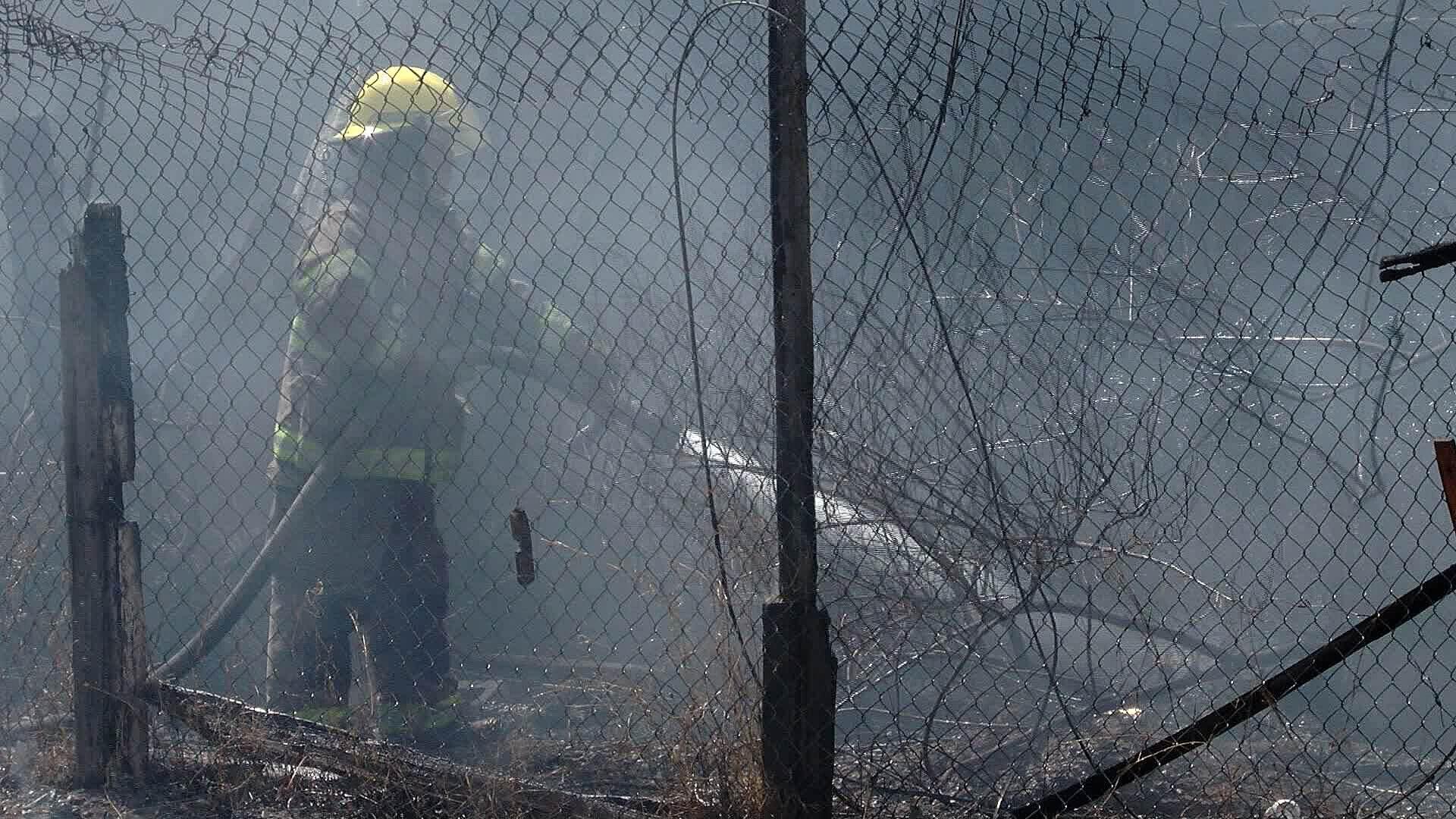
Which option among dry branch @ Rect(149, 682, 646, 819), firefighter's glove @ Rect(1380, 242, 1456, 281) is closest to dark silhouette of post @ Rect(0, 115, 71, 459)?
dry branch @ Rect(149, 682, 646, 819)

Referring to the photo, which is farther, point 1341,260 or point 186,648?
point 1341,260

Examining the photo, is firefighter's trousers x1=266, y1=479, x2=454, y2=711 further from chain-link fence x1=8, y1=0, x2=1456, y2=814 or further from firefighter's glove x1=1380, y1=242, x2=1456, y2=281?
firefighter's glove x1=1380, y1=242, x2=1456, y2=281

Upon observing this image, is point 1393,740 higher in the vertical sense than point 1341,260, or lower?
lower

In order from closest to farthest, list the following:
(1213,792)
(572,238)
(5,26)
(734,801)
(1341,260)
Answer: (734,801), (5,26), (1213,792), (1341,260), (572,238)

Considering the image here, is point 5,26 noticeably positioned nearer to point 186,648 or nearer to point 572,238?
point 186,648

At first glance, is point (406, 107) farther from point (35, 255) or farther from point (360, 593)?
Answer: point (35, 255)

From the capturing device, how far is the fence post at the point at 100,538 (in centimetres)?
303

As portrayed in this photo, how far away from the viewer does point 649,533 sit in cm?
527

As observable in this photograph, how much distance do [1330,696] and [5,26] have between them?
5.33 meters

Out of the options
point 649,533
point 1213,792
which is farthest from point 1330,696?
point 649,533

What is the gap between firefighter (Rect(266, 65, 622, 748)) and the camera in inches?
165

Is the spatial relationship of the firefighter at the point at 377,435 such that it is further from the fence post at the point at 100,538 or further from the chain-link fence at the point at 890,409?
the fence post at the point at 100,538

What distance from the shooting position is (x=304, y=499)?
4344 mm

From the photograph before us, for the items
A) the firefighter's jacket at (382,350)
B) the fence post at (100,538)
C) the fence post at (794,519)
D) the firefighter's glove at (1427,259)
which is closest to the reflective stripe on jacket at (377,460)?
the firefighter's jacket at (382,350)
